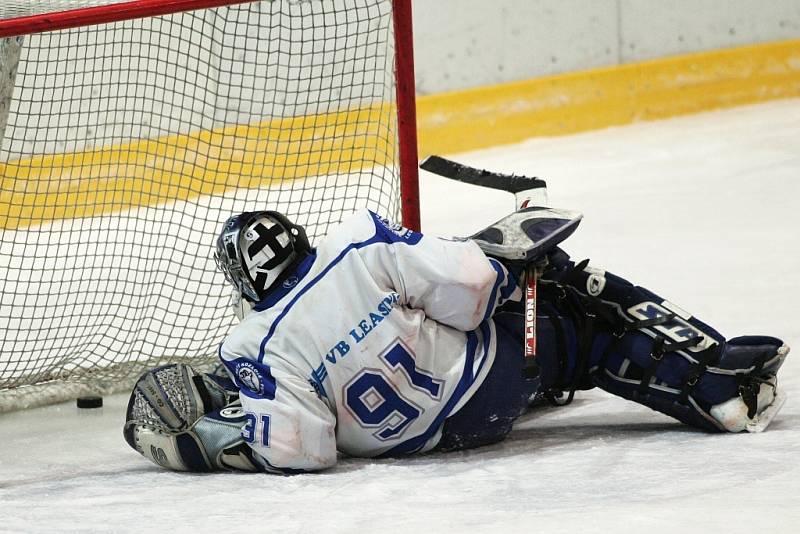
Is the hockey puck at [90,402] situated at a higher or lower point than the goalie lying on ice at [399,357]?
lower

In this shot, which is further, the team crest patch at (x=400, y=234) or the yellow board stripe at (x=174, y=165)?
the yellow board stripe at (x=174, y=165)

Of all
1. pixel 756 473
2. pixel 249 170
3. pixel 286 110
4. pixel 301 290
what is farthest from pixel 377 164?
pixel 756 473

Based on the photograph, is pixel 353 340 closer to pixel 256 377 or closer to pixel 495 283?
pixel 256 377

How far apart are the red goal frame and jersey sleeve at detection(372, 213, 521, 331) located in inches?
31.0

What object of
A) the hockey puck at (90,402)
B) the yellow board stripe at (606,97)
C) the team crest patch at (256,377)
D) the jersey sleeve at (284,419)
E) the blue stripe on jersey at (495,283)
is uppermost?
the yellow board stripe at (606,97)

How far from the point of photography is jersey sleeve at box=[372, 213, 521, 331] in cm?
284

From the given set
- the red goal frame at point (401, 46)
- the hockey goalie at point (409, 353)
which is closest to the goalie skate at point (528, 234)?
the hockey goalie at point (409, 353)

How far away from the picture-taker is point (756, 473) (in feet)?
8.71

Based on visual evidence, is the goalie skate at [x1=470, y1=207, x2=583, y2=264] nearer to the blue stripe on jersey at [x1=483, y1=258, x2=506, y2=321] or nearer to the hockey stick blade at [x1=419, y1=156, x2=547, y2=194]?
the blue stripe on jersey at [x1=483, y1=258, x2=506, y2=321]

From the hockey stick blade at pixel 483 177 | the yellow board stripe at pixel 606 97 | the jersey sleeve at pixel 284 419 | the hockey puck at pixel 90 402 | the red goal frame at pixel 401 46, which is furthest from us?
the yellow board stripe at pixel 606 97

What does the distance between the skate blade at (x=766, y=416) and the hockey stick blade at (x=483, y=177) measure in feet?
2.50

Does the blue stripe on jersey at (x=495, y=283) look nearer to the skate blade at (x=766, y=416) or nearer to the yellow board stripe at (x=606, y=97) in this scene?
the skate blade at (x=766, y=416)

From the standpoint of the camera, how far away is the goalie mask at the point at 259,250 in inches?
113

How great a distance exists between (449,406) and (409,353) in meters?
0.18
